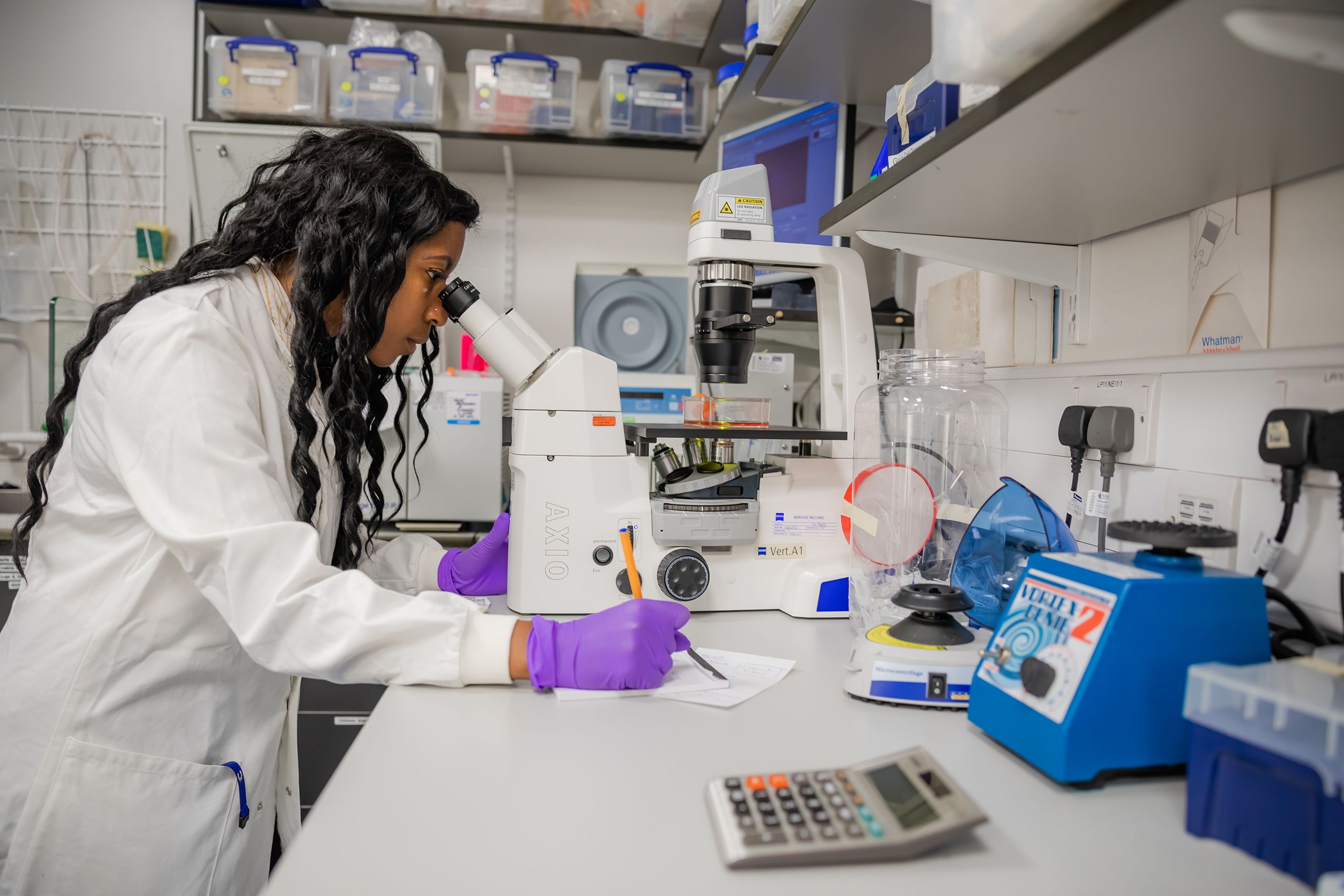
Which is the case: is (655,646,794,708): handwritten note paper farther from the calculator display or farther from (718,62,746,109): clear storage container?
(718,62,746,109): clear storage container

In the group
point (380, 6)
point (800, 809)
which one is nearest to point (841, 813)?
point (800, 809)

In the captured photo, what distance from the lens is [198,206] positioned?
7.57 feet

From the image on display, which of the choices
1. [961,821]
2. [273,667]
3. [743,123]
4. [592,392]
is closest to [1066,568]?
[961,821]

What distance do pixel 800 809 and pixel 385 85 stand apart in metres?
2.34

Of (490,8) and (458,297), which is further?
(490,8)

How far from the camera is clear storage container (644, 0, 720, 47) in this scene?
220 centimetres

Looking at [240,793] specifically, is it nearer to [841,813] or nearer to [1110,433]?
[841,813]

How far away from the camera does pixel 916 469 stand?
117cm

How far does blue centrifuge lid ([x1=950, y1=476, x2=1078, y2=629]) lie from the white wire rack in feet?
9.10

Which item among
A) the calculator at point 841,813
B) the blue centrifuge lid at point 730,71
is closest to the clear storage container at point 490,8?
the blue centrifuge lid at point 730,71

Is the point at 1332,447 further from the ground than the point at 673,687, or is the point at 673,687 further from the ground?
the point at 1332,447

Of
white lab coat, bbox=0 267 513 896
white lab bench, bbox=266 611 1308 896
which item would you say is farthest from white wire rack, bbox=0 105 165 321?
white lab bench, bbox=266 611 1308 896

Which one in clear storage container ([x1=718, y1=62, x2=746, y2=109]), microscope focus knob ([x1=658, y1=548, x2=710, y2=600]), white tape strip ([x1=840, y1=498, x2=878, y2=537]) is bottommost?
microscope focus knob ([x1=658, y1=548, x2=710, y2=600])

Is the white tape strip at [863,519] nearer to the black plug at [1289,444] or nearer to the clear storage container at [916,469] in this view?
the clear storage container at [916,469]
